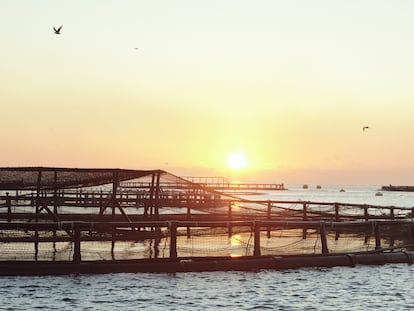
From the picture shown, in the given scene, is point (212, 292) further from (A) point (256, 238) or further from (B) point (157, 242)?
(B) point (157, 242)

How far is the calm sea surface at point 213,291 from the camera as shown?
53.4ft

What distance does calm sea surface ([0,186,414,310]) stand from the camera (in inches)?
640

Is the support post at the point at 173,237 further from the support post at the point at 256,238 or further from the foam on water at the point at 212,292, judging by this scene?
the support post at the point at 256,238

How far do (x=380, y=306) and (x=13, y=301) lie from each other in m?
9.65

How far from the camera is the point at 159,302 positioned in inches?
651

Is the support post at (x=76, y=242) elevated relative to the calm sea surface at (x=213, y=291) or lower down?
elevated

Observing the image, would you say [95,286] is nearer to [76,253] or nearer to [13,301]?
[76,253]

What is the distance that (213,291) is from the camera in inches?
701

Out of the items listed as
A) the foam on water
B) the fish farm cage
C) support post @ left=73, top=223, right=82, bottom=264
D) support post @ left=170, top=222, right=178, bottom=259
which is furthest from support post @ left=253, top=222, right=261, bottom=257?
support post @ left=73, top=223, right=82, bottom=264

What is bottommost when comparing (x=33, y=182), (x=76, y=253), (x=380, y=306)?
(x=380, y=306)

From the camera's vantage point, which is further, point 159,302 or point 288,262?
point 288,262

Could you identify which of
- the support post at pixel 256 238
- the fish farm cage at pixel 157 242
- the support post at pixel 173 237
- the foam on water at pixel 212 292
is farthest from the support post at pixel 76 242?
the support post at pixel 256 238

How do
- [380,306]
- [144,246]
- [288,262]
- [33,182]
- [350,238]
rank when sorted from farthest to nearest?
[350,238] → [33,182] → [144,246] → [288,262] → [380,306]

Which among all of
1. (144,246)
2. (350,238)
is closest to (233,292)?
(144,246)
